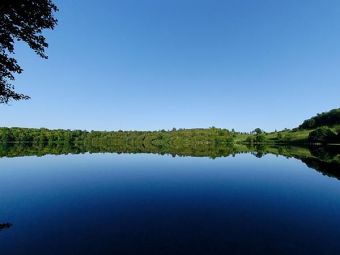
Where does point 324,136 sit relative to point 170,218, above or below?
above

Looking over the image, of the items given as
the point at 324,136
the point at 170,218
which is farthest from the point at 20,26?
the point at 324,136

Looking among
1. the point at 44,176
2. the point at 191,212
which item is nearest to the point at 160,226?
the point at 191,212

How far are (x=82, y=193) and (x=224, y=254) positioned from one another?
22499mm

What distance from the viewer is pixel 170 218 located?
2069cm

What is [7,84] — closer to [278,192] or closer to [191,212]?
[191,212]

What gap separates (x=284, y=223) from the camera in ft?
64.5

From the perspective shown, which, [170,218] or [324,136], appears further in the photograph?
Result: [324,136]

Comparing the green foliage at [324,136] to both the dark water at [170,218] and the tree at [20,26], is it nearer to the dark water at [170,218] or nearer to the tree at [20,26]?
the dark water at [170,218]

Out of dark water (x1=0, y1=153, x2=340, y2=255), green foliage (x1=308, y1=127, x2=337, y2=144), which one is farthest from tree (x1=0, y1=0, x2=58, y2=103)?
green foliage (x1=308, y1=127, x2=337, y2=144)

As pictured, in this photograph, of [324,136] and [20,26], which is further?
[324,136]

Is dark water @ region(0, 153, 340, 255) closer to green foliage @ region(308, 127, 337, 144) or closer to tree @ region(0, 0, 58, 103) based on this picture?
tree @ region(0, 0, 58, 103)

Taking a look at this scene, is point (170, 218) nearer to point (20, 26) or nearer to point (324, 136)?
point (20, 26)

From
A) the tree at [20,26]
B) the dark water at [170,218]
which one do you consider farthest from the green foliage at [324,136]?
the tree at [20,26]

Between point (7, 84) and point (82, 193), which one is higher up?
point (7, 84)
